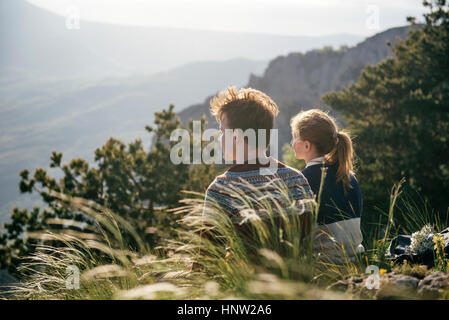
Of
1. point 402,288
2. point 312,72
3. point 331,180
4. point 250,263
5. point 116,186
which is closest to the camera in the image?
point 402,288

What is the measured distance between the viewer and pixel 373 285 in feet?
7.28

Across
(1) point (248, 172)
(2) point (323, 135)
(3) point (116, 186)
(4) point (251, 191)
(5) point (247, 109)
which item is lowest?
(3) point (116, 186)

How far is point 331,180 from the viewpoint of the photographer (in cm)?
318

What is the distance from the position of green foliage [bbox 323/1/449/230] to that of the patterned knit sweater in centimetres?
976

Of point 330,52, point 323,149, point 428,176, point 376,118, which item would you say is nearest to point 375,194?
point 428,176

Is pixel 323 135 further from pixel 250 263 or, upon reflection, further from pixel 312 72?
pixel 312 72

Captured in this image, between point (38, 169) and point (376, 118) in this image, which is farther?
point (376, 118)

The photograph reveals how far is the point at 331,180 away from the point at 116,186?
13.2 m

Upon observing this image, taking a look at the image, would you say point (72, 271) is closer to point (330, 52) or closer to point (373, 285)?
point (373, 285)

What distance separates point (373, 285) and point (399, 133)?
47.0ft

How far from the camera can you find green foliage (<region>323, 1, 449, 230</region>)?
45.3 ft

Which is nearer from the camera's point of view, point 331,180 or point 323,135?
point 331,180

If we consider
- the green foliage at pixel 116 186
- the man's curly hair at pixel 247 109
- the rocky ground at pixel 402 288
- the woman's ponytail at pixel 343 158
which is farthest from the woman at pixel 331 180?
the green foliage at pixel 116 186

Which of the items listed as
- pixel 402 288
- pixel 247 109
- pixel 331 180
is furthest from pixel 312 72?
pixel 402 288
